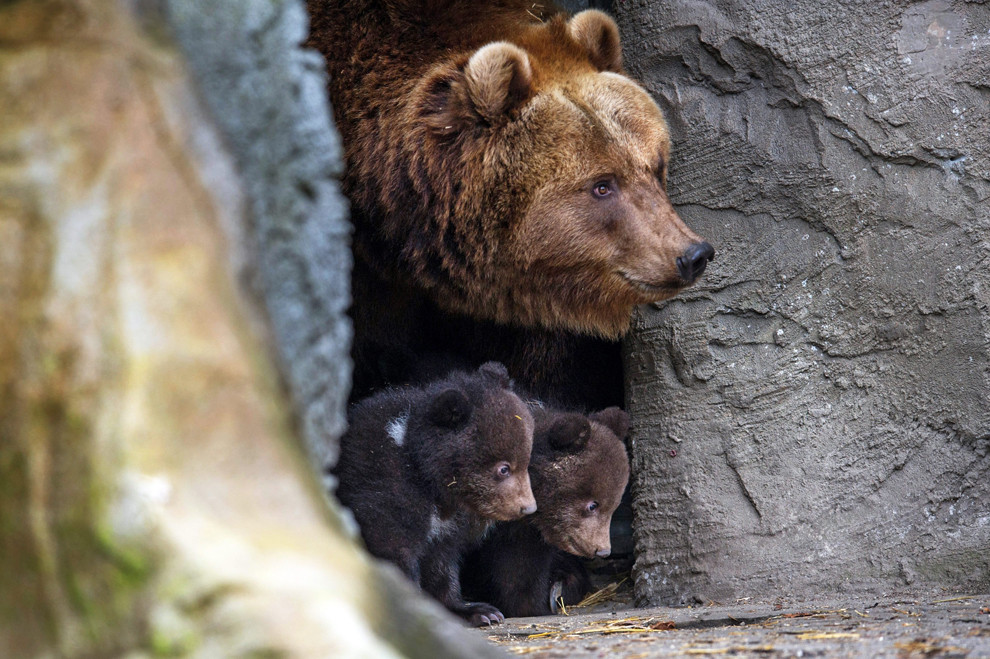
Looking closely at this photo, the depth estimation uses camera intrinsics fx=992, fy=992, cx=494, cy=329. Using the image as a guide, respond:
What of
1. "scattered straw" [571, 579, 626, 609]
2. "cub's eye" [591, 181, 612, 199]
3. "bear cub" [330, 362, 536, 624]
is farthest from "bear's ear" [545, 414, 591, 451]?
"scattered straw" [571, 579, 626, 609]

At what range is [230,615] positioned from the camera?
5.24ft

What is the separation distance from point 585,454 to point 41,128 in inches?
126

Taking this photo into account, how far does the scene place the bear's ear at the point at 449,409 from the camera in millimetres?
4207

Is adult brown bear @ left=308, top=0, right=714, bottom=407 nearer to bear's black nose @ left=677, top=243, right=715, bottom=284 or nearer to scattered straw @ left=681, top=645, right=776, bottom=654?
bear's black nose @ left=677, top=243, right=715, bottom=284

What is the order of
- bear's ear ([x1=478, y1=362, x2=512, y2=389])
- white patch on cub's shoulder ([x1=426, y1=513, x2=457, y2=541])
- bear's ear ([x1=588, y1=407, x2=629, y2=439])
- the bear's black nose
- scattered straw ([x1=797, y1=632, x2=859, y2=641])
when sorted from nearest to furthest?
scattered straw ([x1=797, y1=632, x2=859, y2=641]) → white patch on cub's shoulder ([x1=426, y1=513, x2=457, y2=541]) → the bear's black nose → bear's ear ([x1=478, y1=362, x2=512, y2=389]) → bear's ear ([x1=588, y1=407, x2=629, y2=439])

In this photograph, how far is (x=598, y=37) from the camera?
511 cm

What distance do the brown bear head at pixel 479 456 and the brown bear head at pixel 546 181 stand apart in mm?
898

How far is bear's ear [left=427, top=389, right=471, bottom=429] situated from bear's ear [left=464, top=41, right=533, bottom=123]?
1.39m

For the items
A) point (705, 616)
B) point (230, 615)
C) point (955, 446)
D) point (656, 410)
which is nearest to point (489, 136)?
point (656, 410)

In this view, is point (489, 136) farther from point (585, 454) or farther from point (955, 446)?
point (955, 446)

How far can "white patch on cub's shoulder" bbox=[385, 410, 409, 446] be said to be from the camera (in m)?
4.39

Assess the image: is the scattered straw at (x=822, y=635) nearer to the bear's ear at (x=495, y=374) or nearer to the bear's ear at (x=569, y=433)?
the bear's ear at (x=569, y=433)

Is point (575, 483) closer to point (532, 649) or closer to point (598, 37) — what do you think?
point (532, 649)

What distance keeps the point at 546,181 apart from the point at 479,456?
4.50ft
